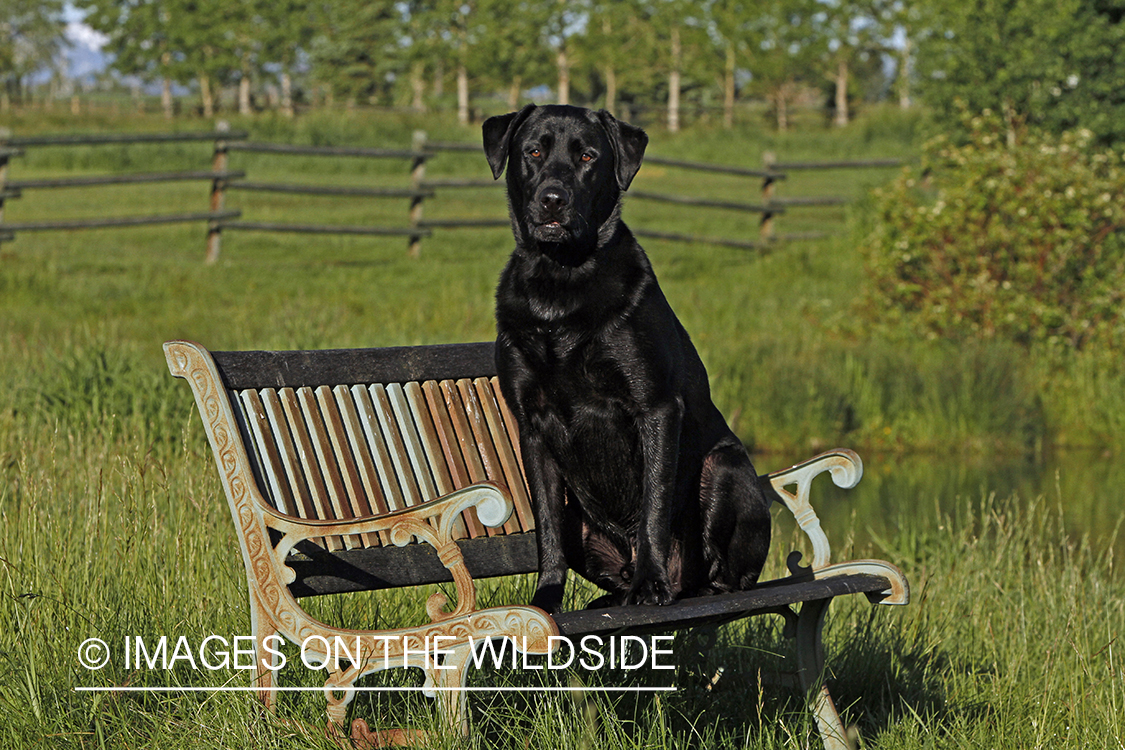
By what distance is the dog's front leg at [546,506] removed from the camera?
3.01m

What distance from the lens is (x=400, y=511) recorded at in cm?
264

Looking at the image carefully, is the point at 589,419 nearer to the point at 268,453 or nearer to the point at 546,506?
the point at 546,506

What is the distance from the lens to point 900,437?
29.9 feet

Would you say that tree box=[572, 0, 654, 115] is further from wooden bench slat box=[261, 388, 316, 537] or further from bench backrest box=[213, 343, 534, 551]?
wooden bench slat box=[261, 388, 316, 537]

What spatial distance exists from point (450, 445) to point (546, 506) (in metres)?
0.49

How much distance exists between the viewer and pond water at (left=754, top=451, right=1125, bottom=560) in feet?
23.0

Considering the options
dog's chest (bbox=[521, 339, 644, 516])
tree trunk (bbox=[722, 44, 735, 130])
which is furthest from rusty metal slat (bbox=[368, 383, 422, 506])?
tree trunk (bbox=[722, 44, 735, 130])

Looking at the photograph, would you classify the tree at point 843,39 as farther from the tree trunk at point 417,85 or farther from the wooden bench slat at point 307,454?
the wooden bench slat at point 307,454

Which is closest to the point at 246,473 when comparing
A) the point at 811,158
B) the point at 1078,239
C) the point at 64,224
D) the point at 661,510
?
the point at 661,510

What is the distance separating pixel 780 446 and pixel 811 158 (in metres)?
22.1

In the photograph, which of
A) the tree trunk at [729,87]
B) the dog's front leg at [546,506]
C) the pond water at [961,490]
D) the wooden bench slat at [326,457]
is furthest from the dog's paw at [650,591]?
the tree trunk at [729,87]

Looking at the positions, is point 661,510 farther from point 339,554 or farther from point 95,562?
point 95,562

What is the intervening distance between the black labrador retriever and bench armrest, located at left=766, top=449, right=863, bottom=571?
37 centimetres

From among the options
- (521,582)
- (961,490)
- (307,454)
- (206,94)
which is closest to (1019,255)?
(961,490)
